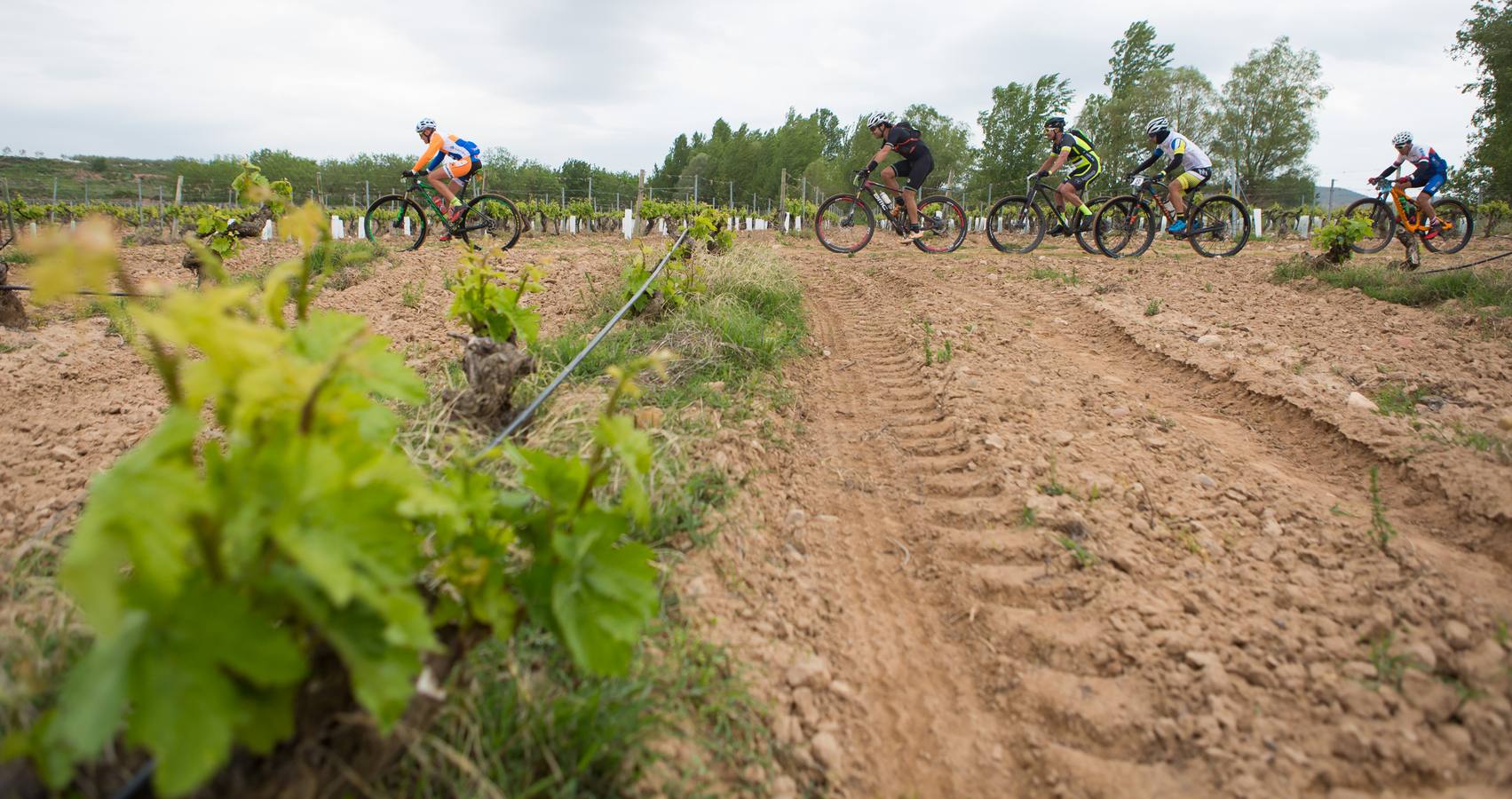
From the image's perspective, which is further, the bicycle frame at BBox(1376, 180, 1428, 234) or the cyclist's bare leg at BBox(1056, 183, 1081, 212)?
the bicycle frame at BBox(1376, 180, 1428, 234)

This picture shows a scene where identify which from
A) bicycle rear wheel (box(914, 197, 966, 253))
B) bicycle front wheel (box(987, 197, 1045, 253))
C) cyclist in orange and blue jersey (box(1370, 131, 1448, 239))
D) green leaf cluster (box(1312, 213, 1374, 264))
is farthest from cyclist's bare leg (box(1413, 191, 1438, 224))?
bicycle rear wheel (box(914, 197, 966, 253))

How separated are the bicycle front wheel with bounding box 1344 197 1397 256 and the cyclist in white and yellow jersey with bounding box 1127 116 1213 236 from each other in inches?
63.2

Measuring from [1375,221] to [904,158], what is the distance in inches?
287

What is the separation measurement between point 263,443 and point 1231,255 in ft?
35.7

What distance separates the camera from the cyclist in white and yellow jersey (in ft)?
28.2

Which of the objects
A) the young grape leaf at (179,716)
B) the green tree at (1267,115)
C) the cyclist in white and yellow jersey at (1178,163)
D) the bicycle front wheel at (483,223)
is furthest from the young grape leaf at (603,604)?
the green tree at (1267,115)

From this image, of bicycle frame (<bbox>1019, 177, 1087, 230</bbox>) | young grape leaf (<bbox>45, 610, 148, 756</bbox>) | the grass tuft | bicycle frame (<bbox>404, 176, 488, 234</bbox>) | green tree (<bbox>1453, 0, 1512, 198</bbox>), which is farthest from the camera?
green tree (<bbox>1453, 0, 1512, 198</bbox>)

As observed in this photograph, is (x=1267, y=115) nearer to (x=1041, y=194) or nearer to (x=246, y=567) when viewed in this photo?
(x=1041, y=194)

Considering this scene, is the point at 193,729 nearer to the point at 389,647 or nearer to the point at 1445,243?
the point at 389,647

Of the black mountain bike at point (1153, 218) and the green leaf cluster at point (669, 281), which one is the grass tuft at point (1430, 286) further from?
the green leaf cluster at point (669, 281)

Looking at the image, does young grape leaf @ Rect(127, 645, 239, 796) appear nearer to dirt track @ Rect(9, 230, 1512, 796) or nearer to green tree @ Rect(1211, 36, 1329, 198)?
dirt track @ Rect(9, 230, 1512, 796)

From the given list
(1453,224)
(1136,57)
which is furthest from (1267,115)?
(1453,224)

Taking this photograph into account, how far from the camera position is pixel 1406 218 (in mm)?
9625

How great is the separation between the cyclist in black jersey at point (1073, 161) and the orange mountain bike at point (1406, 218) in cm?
333
